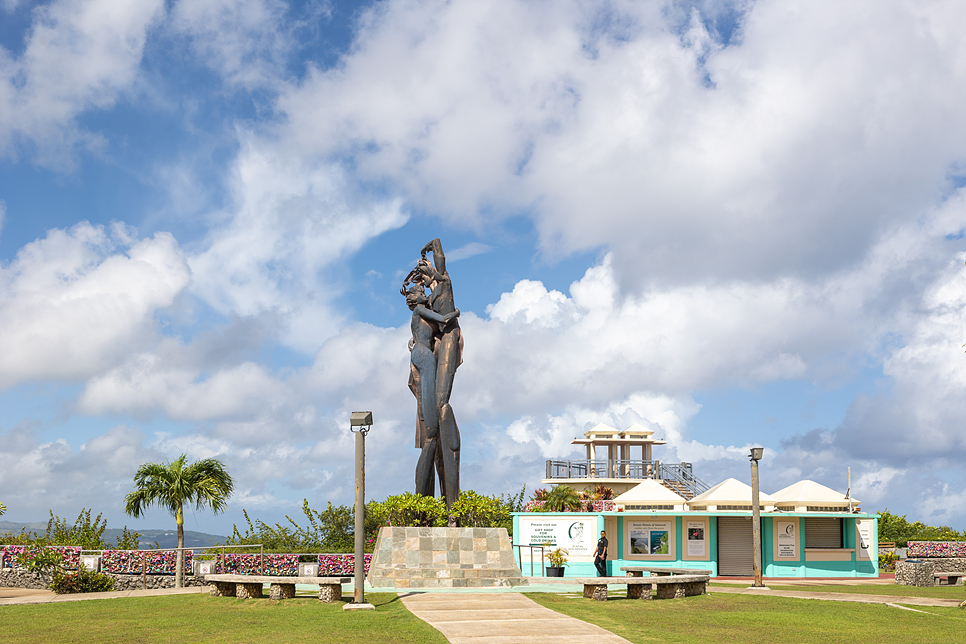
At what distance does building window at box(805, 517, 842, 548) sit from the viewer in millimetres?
29516

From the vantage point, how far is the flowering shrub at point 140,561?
2147 centimetres

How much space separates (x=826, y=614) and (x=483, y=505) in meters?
7.57

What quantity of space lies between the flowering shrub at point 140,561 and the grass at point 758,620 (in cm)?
1066

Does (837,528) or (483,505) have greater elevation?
(483,505)

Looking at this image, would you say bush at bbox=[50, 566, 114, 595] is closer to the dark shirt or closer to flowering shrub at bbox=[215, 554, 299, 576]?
flowering shrub at bbox=[215, 554, 299, 576]

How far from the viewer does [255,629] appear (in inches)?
452

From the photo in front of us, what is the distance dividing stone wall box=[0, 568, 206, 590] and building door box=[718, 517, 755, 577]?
17.2 metres

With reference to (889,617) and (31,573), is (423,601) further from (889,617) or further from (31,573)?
(31,573)

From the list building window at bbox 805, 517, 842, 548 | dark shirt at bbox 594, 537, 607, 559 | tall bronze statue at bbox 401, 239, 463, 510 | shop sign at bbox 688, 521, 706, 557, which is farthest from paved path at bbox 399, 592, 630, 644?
building window at bbox 805, 517, 842, 548

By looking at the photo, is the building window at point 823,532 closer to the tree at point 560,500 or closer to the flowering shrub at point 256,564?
the tree at point 560,500

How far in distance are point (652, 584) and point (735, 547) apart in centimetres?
1490

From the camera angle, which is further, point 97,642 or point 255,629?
point 255,629

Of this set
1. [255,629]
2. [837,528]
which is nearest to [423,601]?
[255,629]

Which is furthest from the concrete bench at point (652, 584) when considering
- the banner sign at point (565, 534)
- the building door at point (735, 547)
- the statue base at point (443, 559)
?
the building door at point (735, 547)
